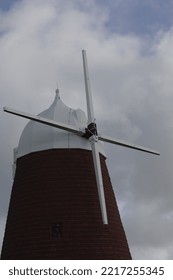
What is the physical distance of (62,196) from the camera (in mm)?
23359

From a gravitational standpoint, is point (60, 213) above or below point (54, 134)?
below

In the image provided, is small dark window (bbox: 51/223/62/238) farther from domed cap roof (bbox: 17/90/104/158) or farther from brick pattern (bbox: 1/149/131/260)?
domed cap roof (bbox: 17/90/104/158)

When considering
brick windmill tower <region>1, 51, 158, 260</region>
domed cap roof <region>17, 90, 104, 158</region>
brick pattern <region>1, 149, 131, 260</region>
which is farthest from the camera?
domed cap roof <region>17, 90, 104, 158</region>

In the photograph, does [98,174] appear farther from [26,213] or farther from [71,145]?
[26,213]

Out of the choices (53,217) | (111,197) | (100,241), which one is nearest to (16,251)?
(53,217)

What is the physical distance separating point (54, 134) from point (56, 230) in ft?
A: 16.6

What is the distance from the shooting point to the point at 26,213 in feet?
77.6

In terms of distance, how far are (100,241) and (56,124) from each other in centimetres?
618

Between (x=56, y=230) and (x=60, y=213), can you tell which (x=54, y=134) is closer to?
(x=60, y=213)

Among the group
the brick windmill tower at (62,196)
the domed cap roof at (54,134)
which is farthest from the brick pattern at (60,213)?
the domed cap roof at (54,134)

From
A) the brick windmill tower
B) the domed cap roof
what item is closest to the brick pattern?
the brick windmill tower

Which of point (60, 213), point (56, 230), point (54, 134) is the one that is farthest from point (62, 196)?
point (54, 134)

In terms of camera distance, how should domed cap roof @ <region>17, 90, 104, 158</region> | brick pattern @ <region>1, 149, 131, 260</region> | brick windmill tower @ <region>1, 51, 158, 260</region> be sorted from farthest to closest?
1. domed cap roof @ <region>17, 90, 104, 158</region>
2. brick windmill tower @ <region>1, 51, 158, 260</region>
3. brick pattern @ <region>1, 149, 131, 260</region>

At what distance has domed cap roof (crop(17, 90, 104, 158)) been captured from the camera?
24.8 m
